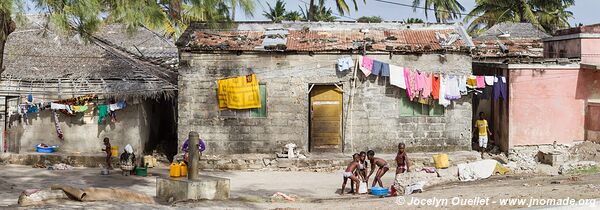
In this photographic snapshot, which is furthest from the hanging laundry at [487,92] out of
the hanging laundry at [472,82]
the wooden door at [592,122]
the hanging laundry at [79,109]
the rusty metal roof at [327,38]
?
the hanging laundry at [79,109]

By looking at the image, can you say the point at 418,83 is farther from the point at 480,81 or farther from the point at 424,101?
the point at 480,81

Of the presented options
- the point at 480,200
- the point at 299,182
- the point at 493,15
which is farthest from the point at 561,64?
the point at 493,15

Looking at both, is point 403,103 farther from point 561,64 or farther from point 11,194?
point 11,194

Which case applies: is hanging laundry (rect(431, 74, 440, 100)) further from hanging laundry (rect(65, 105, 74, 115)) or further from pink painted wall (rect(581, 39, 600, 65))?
hanging laundry (rect(65, 105, 74, 115))

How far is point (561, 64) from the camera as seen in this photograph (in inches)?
826

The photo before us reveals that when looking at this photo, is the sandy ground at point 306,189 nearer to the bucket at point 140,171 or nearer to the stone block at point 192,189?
the stone block at point 192,189

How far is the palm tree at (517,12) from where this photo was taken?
3981cm

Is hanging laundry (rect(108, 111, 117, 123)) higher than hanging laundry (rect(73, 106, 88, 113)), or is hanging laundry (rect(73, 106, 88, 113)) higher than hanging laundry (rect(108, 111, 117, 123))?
hanging laundry (rect(73, 106, 88, 113))

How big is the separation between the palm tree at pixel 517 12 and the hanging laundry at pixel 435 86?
67.2 feet

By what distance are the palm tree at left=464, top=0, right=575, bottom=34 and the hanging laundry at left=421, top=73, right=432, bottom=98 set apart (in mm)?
20548

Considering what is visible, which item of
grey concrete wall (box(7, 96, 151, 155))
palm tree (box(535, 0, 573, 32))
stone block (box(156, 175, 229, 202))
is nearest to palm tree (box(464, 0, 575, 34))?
palm tree (box(535, 0, 573, 32))

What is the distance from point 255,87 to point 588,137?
9.42 meters

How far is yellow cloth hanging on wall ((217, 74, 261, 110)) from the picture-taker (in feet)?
65.8

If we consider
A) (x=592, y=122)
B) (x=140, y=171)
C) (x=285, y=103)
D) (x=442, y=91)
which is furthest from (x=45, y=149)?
(x=592, y=122)
